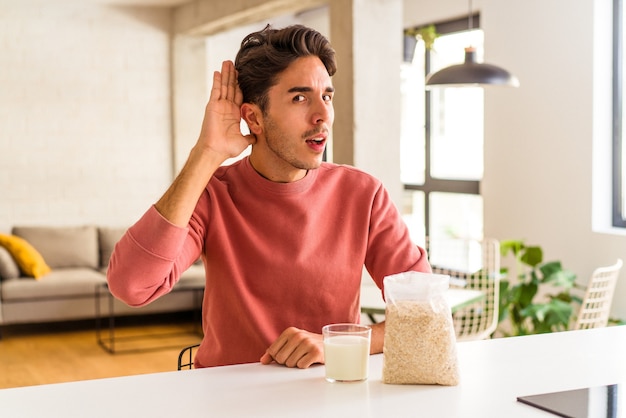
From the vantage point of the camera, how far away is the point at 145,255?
1.53 m

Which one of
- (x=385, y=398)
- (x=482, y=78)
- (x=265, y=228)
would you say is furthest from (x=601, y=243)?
(x=385, y=398)

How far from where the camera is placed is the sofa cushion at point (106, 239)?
692 centimetres

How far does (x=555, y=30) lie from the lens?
5.19m

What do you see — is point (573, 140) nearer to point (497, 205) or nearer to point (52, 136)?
point (497, 205)

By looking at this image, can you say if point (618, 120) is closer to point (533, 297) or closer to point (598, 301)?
point (533, 297)

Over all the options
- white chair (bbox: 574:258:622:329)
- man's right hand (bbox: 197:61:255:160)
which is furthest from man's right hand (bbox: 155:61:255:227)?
white chair (bbox: 574:258:622:329)

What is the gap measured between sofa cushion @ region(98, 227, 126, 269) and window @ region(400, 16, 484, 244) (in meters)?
2.38

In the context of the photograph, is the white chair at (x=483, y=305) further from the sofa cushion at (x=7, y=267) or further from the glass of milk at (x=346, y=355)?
the sofa cushion at (x=7, y=267)

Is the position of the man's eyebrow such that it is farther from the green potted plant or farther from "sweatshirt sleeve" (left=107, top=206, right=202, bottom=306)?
the green potted plant

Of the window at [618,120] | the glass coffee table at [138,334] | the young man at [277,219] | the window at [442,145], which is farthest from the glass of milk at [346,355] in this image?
the window at [442,145]

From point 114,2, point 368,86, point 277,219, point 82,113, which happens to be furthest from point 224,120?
point 114,2

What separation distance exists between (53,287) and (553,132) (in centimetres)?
364

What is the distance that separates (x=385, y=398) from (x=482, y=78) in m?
2.70

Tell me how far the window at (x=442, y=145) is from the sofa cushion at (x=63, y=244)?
2581 millimetres
